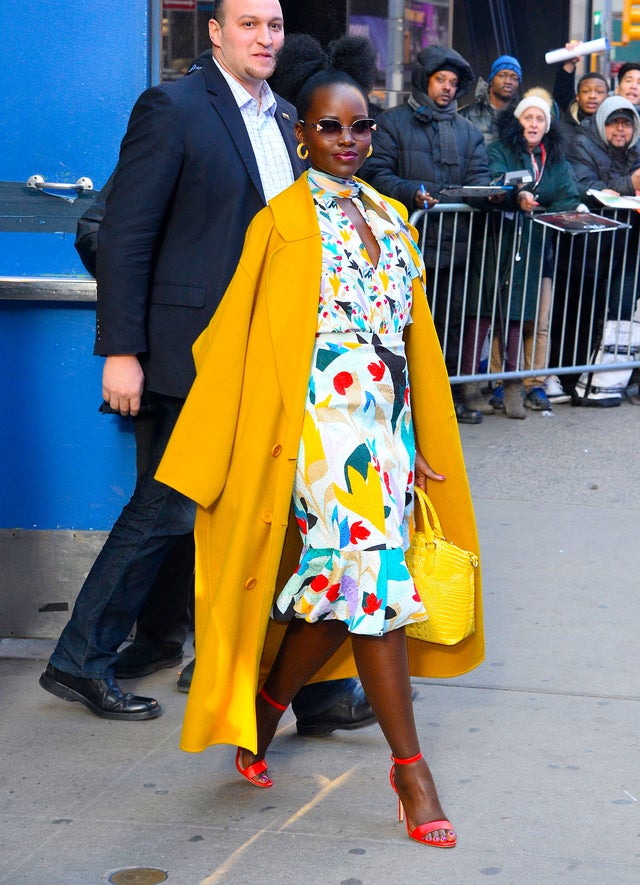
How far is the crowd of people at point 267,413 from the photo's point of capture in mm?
3312

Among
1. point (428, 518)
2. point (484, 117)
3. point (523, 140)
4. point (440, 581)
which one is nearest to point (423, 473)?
point (428, 518)

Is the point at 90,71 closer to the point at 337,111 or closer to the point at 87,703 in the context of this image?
the point at 337,111

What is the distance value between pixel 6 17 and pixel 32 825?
2.56 meters

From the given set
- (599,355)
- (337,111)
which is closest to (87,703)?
(337,111)

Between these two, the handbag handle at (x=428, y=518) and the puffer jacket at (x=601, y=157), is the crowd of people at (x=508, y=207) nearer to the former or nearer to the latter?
the puffer jacket at (x=601, y=157)

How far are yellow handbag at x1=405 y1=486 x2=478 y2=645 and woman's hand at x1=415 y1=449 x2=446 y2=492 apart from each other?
1.9 inches

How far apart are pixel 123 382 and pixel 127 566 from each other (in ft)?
1.86

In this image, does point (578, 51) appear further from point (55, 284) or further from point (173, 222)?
point (173, 222)

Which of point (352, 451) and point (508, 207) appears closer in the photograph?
point (352, 451)

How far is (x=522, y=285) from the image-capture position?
8531 mm

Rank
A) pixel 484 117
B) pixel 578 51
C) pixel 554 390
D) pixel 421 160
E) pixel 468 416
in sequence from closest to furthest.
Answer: pixel 421 160 → pixel 468 416 → pixel 484 117 → pixel 554 390 → pixel 578 51

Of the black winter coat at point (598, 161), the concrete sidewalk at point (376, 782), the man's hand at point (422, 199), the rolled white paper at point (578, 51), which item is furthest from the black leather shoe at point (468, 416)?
the rolled white paper at point (578, 51)

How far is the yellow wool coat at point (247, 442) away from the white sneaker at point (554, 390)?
18.5 ft

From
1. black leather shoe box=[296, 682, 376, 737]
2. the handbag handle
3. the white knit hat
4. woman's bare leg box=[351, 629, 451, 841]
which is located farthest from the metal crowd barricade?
woman's bare leg box=[351, 629, 451, 841]
